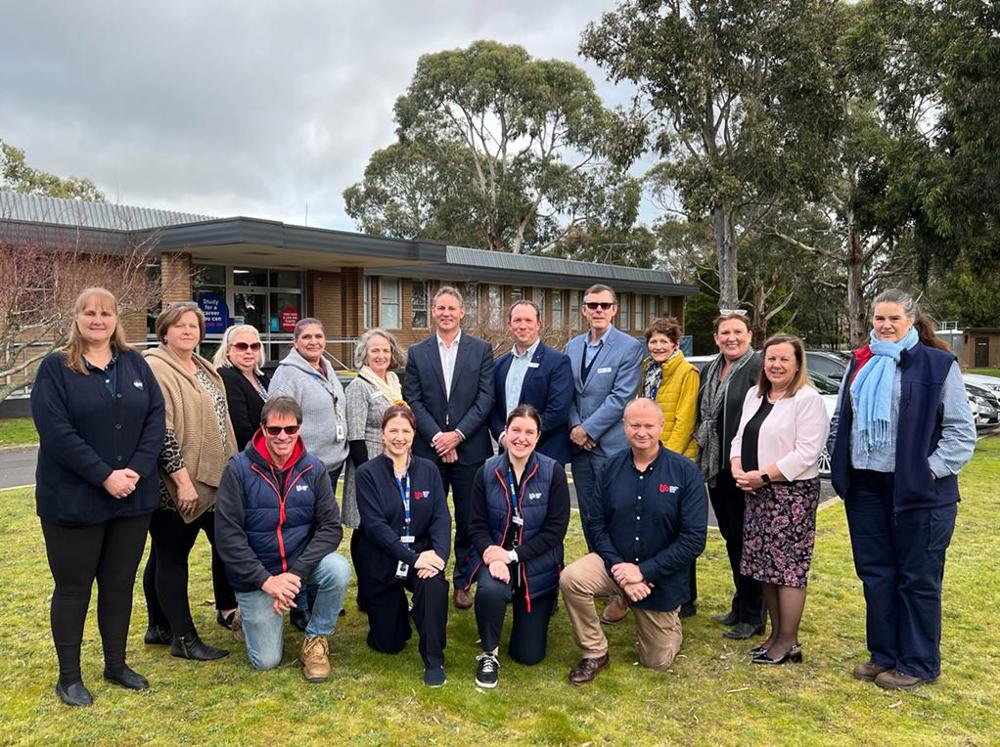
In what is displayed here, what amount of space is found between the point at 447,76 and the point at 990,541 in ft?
119

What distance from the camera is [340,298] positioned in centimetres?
2583

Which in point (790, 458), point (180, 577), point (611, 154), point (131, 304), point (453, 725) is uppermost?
point (611, 154)

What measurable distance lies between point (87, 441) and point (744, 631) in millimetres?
3802

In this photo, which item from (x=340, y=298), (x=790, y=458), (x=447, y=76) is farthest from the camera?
(x=447, y=76)

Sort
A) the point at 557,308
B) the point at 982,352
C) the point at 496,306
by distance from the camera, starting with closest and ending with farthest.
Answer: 1. the point at 496,306
2. the point at 557,308
3. the point at 982,352

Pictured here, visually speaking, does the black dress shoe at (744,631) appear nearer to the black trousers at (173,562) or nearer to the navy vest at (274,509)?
the navy vest at (274,509)

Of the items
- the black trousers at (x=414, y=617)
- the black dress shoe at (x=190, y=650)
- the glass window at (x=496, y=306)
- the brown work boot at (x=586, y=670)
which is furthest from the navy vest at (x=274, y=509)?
the glass window at (x=496, y=306)

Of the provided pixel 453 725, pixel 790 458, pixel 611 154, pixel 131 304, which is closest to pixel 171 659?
pixel 453 725

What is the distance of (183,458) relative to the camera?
4211 millimetres

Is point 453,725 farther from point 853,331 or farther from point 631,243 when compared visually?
point 631,243

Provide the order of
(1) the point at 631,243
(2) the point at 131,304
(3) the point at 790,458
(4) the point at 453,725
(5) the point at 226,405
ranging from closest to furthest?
(4) the point at 453,725 < (3) the point at 790,458 < (5) the point at 226,405 < (2) the point at 131,304 < (1) the point at 631,243

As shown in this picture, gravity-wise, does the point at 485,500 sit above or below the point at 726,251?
below

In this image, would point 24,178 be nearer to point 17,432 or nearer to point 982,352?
point 17,432

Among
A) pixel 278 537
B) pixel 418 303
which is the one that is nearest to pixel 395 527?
pixel 278 537
